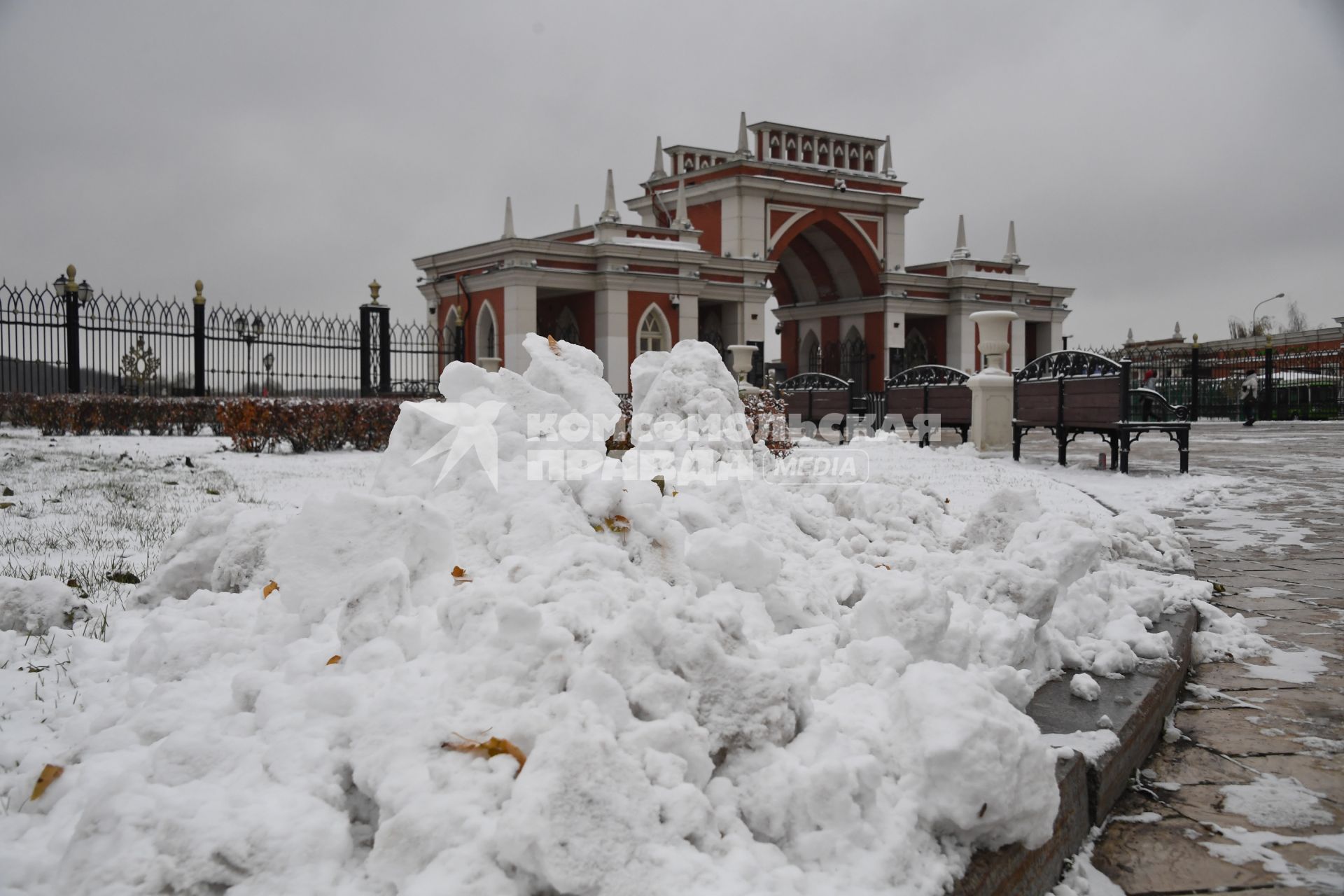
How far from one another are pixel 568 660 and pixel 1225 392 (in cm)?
2880

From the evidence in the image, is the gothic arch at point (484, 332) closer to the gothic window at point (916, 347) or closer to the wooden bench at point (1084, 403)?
the wooden bench at point (1084, 403)

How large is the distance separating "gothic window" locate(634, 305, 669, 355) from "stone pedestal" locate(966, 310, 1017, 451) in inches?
437

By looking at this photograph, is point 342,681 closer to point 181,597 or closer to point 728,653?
point 728,653

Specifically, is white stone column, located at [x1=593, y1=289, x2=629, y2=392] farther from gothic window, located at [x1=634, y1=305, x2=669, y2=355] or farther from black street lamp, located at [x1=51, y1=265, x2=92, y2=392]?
black street lamp, located at [x1=51, y1=265, x2=92, y2=392]

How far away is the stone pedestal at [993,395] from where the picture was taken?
11.8m

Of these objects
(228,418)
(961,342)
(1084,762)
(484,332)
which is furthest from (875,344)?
(1084,762)

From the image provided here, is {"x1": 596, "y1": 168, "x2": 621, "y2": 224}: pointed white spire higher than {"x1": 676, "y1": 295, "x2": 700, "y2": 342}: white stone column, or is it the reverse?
{"x1": 596, "y1": 168, "x2": 621, "y2": 224}: pointed white spire

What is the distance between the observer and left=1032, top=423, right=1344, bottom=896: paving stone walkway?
2.01m

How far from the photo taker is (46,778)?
6.23 feet

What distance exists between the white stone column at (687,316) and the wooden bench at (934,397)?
8390 mm

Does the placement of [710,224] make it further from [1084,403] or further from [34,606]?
[34,606]

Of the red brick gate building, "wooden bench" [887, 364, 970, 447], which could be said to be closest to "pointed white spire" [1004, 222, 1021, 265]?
the red brick gate building

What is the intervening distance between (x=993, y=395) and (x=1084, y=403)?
6.52 feet

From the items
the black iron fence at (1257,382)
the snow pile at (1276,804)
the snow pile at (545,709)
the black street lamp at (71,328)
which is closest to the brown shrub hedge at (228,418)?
the black street lamp at (71,328)
